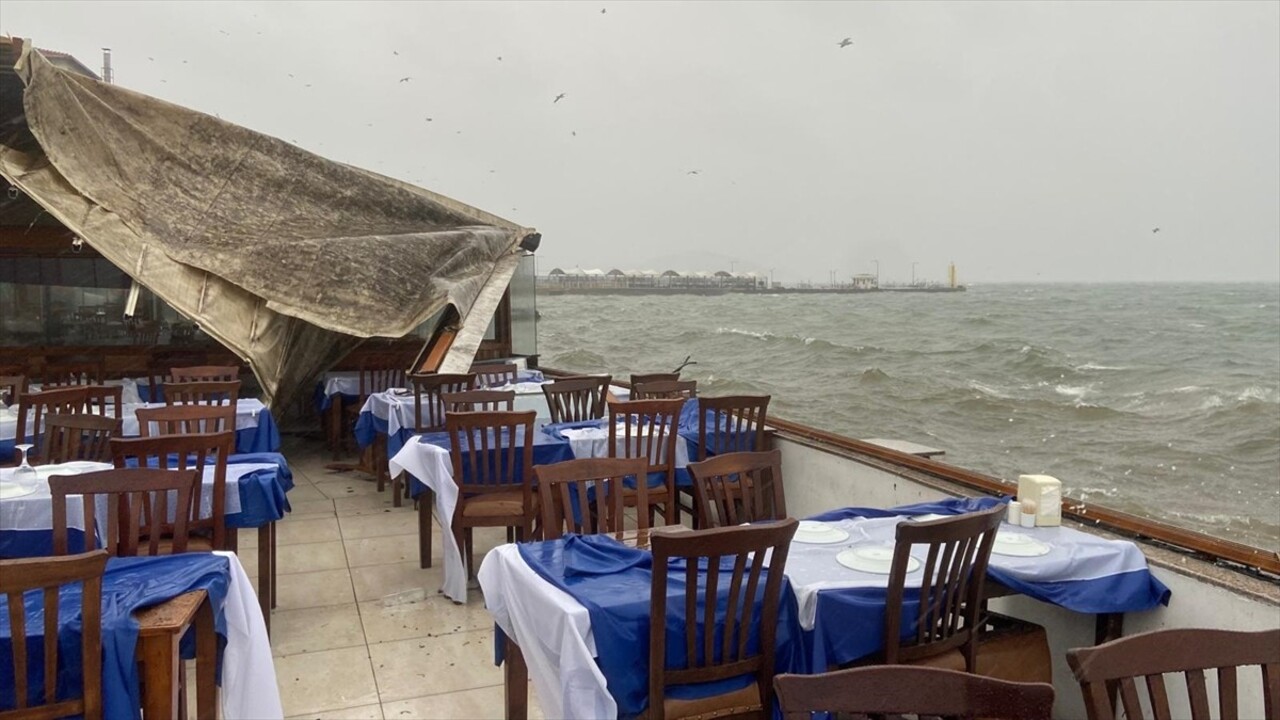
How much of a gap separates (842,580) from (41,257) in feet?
27.5

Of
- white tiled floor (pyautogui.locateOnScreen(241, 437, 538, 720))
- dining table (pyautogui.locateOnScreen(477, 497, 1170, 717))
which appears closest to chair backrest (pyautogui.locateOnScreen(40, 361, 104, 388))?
white tiled floor (pyautogui.locateOnScreen(241, 437, 538, 720))

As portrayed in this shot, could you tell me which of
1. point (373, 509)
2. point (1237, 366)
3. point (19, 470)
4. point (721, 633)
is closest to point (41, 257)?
point (373, 509)

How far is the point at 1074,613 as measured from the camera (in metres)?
2.90

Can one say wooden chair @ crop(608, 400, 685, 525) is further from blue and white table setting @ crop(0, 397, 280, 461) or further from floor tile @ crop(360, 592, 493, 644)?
blue and white table setting @ crop(0, 397, 280, 461)

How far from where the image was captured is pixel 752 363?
28.7 m

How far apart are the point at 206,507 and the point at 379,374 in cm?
478

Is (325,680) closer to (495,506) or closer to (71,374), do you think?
(495,506)

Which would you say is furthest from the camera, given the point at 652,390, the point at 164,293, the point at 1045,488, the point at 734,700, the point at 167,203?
the point at 167,203

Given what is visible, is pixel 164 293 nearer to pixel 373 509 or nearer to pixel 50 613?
pixel 373 509

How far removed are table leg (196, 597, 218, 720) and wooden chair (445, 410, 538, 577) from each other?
1.66m

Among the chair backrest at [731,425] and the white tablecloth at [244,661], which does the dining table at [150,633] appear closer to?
the white tablecloth at [244,661]

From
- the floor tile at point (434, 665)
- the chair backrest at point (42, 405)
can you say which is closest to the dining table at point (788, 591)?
the floor tile at point (434, 665)

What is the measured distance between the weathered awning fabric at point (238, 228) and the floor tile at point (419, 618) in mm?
2867

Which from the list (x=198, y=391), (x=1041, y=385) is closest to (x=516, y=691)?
(x=198, y=391)
